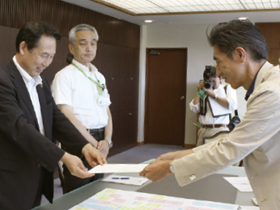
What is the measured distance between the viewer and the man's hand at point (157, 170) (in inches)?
63.8

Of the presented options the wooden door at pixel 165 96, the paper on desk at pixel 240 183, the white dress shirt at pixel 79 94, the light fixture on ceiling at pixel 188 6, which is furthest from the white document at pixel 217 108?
the wooden door at pixel 165 96

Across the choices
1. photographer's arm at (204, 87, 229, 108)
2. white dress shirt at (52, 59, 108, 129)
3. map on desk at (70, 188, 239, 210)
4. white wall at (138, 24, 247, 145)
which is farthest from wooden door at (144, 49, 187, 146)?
map on desk at (70, 188, 239, 210)

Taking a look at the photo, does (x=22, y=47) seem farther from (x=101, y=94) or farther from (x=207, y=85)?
(x=207, y=85)

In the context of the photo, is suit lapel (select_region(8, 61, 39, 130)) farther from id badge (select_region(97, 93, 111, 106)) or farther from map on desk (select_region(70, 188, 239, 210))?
id badge (select_region(97, 93, 111, 106))

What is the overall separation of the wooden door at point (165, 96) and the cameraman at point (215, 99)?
138 inches

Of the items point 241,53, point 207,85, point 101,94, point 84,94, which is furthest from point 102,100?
point 207,85

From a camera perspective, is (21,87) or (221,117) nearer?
(21,87)

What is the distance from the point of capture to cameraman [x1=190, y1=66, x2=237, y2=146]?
14.4 ft

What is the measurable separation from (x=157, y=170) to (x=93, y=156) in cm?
54

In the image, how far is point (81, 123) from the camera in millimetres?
2656

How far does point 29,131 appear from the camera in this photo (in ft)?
5.61

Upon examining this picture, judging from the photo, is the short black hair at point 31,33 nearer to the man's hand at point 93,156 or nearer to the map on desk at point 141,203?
the man's hand at point 93,156

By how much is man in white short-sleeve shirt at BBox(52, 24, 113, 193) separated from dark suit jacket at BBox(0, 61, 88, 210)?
72 centimetres

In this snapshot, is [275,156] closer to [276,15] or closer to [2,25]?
[2,25]
